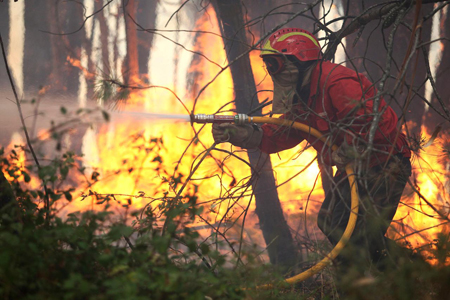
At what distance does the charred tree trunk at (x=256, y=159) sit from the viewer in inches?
146

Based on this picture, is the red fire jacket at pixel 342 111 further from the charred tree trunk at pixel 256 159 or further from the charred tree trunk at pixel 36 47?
the charred tree trunk at pixel 36 47

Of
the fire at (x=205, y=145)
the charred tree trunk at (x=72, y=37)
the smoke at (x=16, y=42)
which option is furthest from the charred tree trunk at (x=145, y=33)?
the smoke at (x=16, y=42)

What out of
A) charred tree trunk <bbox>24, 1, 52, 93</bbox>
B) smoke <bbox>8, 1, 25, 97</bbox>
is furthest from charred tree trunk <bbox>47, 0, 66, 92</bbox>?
smoke <bbox>8, 1, 25, 97</bbox>

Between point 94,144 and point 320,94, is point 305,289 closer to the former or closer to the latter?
point 320,94

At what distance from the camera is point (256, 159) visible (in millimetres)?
4039

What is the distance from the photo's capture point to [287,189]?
215 inches

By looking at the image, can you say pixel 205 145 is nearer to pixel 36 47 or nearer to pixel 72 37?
pixel 72 37

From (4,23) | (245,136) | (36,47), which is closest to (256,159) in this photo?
→ (245,136)

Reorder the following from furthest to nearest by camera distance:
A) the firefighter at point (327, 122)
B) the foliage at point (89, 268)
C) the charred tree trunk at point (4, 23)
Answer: the charred tree trunk at point (4, 23) < the firefighter at point (327, 122) < the foliage at point (89, 268)

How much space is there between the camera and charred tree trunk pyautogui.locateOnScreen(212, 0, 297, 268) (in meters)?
3.72

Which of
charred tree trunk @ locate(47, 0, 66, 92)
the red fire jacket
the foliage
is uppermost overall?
charred tree trunk @ locate(47, 0, 66, 92)

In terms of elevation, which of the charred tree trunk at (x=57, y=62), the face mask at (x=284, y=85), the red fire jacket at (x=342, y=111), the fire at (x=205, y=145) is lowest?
the red fire jacket at (x=342, y=111)

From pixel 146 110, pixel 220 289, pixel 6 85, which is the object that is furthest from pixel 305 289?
pixel 6 85

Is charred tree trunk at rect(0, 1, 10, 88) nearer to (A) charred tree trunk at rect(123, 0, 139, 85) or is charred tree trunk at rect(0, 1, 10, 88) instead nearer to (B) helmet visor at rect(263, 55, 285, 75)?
(A) charred tree trunk at rect(123, 0, 139, 85)
